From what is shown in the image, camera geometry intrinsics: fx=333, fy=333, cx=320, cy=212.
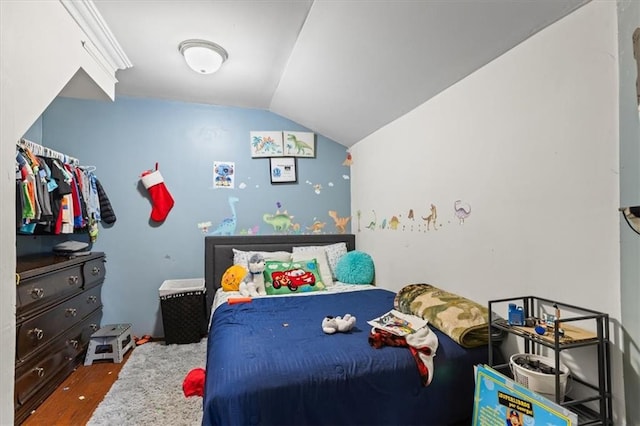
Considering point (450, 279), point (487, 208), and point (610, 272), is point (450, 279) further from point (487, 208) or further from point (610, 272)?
point (610, 272)

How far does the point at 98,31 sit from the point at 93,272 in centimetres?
199

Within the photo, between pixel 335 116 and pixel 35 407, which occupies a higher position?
pixel 335 116

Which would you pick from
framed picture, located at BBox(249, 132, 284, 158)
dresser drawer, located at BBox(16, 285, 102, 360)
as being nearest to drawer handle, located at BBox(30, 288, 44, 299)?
dresser drawer, located at BBox(16, 285, 102, 360)

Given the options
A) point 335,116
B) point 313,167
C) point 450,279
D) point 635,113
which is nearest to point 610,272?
point 635,113

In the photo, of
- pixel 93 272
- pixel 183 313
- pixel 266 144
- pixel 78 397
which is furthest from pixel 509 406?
pixel 93 272

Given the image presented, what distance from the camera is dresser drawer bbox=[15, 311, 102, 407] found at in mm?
1965

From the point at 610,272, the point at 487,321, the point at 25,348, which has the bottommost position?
the point at 25,348

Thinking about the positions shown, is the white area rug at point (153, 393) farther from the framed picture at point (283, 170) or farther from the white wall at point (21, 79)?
the framed picture at point (283, 170)

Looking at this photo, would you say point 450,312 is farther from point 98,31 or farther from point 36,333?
point 98,31

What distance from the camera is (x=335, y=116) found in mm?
3346

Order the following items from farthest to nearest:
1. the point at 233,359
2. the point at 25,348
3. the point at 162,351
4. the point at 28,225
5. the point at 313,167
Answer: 1. the point at 313,167
2. the point at 162,351
3. the point at 28,225
4. the point at 25,348
5. the point at 233,359

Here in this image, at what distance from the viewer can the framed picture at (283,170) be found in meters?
3.74

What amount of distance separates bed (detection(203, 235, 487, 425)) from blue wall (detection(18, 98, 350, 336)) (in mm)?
1695

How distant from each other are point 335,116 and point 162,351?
9.00 ft
